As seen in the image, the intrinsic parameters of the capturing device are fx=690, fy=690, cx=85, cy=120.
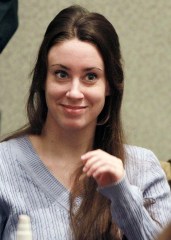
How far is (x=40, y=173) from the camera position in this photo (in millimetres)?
1569

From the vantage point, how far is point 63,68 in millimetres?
1540

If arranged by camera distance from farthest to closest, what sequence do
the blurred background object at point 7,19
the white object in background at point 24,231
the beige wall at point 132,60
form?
the beige wall at point 132,60 < the blurred background object at point 7,19 < the white object in background at point 24,231

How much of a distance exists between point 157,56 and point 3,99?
0.62m

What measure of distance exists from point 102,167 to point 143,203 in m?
0.32

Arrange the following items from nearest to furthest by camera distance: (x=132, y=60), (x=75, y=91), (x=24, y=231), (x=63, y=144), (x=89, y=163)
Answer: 1. (x=24, y=231)
2. (x=89, y=163)
3. (x=75, y=91)
4. (x=63, y=144)
5. (x=132, y=60)

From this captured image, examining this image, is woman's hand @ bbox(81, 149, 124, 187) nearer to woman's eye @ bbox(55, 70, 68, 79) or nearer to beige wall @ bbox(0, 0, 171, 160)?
woman's eye @ bbox(55, 70, 68, 79)

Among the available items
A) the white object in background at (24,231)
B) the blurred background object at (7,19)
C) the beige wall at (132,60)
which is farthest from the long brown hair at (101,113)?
the beige wall at (132,60)

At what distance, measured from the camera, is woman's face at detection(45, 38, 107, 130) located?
153cm

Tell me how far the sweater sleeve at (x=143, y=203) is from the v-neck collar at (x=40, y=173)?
0.52 ft

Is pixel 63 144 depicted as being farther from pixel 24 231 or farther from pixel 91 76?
pixel 24 231

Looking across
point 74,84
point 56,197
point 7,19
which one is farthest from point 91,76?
point 7,19

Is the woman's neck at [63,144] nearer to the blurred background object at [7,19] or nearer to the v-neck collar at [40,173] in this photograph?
the v-neck collar at [40,173]

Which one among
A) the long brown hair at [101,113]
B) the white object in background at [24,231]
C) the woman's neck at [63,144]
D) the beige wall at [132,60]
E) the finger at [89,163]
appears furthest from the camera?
the beige wall at [132,60]

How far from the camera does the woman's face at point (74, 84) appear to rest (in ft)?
5.02
